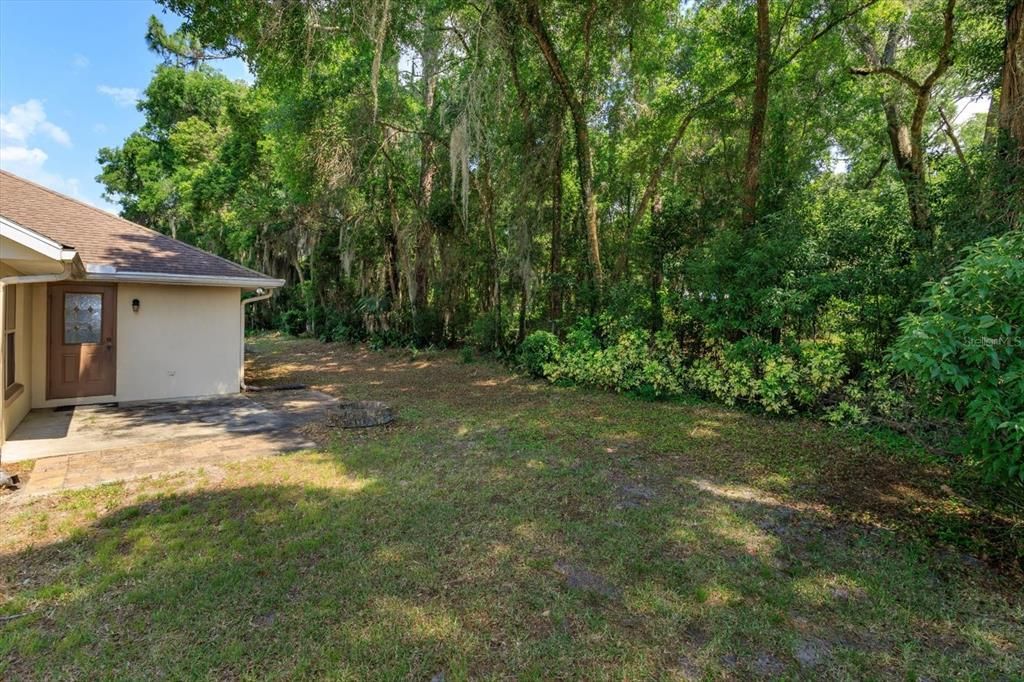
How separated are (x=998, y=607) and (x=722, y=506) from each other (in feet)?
5.17

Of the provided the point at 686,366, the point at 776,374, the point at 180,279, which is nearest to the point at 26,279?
the point at 180,279

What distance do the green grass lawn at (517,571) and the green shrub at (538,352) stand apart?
13.2 feet

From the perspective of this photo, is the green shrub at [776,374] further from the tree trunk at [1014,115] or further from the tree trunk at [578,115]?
the tree trunk at [578,115]

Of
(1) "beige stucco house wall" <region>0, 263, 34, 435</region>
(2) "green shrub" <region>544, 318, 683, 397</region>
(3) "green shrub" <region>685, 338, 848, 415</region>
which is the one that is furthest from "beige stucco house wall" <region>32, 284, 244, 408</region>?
(3) "green shrub" <region>685, 338, 848, 415</region>

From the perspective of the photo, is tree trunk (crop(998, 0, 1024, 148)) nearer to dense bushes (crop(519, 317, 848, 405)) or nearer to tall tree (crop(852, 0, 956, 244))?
tall tree (crop(852, 0, 956, 244))

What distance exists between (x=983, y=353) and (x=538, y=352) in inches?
275

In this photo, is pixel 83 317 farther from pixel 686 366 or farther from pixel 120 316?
pixel 686 366

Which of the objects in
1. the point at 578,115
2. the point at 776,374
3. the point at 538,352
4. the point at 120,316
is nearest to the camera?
the point at 776,374

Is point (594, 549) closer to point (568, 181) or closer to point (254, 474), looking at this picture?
point (254, 474)

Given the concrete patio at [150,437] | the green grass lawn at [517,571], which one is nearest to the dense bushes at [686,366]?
the green grass lawn at [517,571]

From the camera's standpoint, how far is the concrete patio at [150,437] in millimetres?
4477

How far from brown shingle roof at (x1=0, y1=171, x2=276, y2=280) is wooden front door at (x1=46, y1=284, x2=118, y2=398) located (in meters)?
0.56

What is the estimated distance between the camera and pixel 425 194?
1297 centimetres

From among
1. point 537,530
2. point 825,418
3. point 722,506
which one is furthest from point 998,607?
point 825,418
